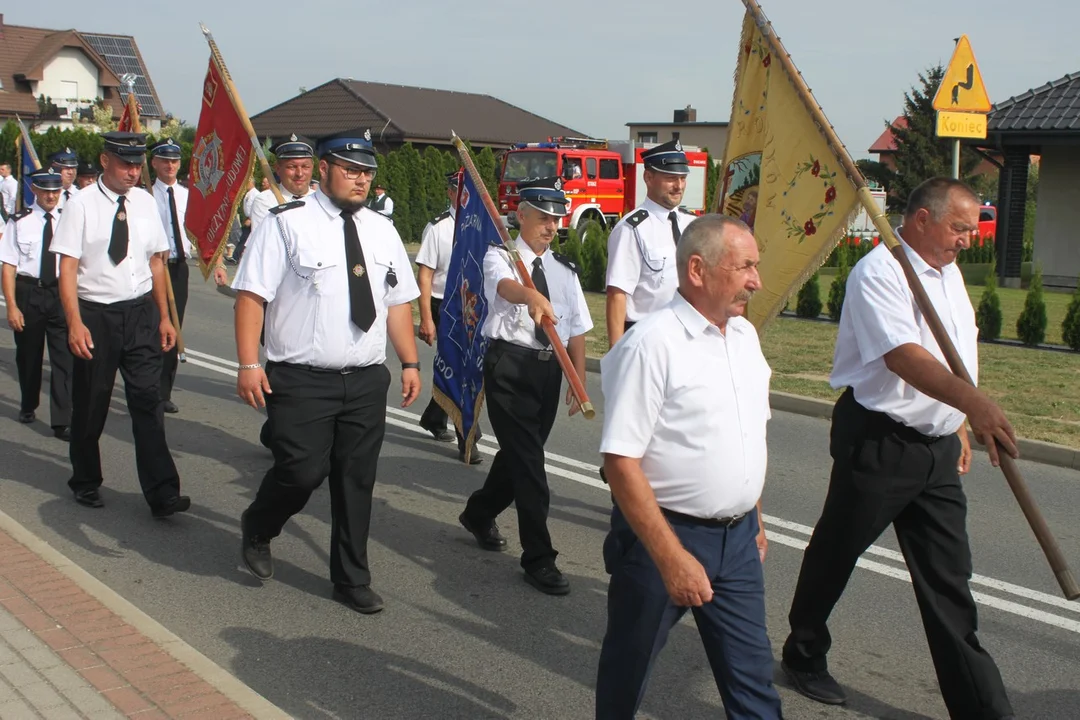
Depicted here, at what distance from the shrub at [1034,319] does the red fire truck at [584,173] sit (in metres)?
15.0

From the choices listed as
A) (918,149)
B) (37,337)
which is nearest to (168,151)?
(37,337)

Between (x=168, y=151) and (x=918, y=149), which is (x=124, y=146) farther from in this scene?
(x=918, y=149)

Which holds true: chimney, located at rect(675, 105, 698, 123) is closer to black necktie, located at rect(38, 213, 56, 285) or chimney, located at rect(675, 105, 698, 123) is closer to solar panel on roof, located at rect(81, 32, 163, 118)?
solar panel on roof, located at rect(81, 32, 163, 118)

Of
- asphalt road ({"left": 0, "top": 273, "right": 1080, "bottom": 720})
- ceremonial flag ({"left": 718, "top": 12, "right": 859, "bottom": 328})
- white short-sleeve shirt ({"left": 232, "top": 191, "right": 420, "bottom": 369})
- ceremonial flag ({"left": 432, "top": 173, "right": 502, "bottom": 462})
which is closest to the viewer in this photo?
ceremonial flag ({"left": 718, "top": 12, "right": 859, "bottom": 328})

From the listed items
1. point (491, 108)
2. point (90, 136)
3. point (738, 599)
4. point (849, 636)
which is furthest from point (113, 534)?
point (491, 108)

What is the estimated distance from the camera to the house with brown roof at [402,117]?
45.7 m

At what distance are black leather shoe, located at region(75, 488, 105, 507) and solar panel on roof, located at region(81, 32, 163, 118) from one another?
60.0 metres

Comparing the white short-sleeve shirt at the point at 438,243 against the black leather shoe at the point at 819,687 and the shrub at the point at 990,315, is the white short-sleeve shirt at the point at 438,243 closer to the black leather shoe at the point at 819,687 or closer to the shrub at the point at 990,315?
the black leather shoe at the point at 819,687

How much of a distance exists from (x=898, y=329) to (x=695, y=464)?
47.0 inches

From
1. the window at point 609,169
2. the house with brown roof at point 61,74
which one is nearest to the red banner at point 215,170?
the window at point 609,169

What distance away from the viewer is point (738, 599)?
334 centimetres

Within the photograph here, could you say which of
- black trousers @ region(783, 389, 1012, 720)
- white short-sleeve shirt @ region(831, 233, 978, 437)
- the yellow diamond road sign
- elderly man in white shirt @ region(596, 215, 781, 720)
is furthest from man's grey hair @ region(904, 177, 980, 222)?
the yellow diamond road sign

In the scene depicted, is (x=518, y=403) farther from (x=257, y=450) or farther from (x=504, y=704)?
(x=257, y=450)

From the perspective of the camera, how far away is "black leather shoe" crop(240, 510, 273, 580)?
18.7 feet
